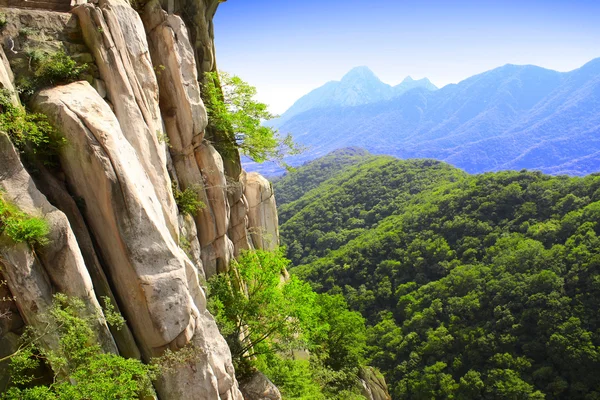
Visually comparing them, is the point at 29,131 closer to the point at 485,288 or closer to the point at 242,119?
the point at 242,119

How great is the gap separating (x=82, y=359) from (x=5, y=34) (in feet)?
34.1

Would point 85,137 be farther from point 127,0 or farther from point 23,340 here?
point 127,0

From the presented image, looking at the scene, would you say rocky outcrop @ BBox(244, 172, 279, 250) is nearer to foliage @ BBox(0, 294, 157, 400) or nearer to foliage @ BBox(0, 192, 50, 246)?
foliage @ BBox(0, 294, 157, 400)

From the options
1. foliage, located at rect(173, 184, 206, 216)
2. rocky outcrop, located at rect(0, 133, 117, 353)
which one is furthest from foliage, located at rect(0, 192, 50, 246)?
foliage, located at rect(173, 184, 206, 216)

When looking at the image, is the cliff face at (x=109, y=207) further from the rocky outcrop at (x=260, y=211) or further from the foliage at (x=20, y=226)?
the rocky outcrop at (x=260, y=211)

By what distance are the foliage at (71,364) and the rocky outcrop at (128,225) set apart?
5.62ft

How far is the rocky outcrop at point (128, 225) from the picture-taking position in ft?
37.2

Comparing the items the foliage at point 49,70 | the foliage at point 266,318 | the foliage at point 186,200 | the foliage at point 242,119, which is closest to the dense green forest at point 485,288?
the foliage at point 266,318

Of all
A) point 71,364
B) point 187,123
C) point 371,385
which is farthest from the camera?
point 371,385

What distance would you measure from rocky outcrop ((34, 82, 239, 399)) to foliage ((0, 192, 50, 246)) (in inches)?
76.5

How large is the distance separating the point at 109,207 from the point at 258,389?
13156 mm

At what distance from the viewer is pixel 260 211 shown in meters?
29.8

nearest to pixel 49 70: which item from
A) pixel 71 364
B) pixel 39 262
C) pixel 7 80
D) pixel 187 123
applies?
pixel 7 80

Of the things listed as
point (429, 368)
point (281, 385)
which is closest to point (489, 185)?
point (429, 368)
